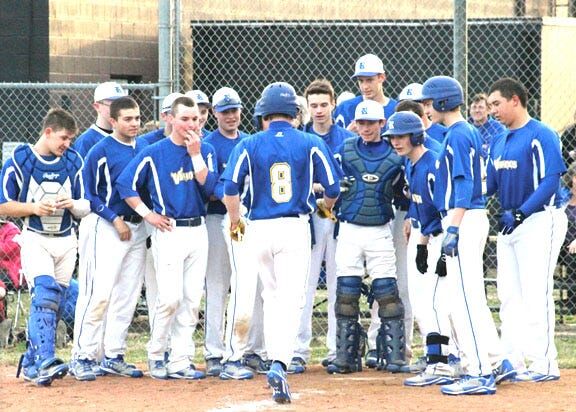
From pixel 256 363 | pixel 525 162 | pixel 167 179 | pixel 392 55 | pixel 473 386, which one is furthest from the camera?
pixel 392 55

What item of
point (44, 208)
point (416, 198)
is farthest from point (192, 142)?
point (416, 198)

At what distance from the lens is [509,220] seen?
29.9 feet

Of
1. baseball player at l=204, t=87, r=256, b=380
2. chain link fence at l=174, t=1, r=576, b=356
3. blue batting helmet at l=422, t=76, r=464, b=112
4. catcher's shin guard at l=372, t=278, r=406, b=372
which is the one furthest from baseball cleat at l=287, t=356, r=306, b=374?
chain link fence at l=174, t=1, r=576, b=356

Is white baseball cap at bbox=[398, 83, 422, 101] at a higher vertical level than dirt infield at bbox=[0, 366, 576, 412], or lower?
higher

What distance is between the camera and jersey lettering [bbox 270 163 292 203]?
895cm

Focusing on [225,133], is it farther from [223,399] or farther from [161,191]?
[223,399]

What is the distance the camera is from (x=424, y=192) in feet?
30.1

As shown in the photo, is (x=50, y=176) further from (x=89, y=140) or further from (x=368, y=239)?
(x=368, y=239)

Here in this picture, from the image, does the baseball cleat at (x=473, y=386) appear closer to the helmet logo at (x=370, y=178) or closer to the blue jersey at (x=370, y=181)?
the blue jersey at (x=370, y=181)

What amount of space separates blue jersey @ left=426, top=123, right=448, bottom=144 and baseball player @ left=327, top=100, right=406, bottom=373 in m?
0.37

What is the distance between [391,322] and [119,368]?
193cm

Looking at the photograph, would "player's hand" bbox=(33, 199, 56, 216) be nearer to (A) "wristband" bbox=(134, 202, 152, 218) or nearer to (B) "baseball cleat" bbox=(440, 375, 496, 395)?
(A) "wristband" bbox=(134, 202, 152, 218)

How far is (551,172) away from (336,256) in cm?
178

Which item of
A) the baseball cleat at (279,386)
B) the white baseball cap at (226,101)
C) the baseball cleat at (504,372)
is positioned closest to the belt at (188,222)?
the white baseball cap at (226,101)
